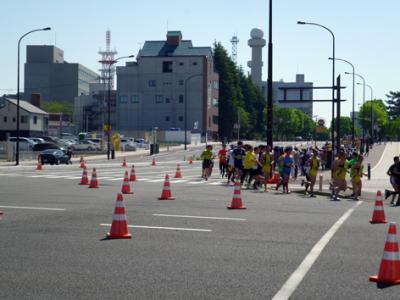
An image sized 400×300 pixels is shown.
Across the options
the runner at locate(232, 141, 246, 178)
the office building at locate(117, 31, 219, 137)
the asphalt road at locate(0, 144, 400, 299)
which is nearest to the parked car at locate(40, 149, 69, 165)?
the runner at locate(232, 141, 246, 178)

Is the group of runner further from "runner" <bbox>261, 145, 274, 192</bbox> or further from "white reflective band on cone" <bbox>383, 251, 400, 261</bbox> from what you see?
"white reflective band on cone" <bbox>383, 251, 400, 261</bbox>

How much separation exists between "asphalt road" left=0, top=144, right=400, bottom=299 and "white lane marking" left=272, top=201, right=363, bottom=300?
0.15 feet

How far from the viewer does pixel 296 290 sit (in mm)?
7707

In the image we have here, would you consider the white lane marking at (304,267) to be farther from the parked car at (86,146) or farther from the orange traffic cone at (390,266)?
the parked car at (86,146)

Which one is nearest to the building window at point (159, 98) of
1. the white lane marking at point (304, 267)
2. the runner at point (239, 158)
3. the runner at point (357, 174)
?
the runner at point (239, 158)

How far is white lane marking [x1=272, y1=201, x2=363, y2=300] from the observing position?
757 cm

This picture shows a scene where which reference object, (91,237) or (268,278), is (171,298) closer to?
(268,278)

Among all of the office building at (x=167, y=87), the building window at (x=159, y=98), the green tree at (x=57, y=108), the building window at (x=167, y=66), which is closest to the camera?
the office building at (x=167, y=87)

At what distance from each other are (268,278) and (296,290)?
0.70m

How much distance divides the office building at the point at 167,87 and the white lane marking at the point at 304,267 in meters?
101

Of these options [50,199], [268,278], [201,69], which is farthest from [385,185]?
[201,69]

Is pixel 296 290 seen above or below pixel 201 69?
below

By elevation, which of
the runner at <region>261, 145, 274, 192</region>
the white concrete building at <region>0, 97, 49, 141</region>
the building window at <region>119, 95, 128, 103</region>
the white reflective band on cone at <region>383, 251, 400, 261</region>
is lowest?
the white reflective band on cone at <region>383, 251, 400, 261</region>

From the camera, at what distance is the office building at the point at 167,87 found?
A: 115 m
